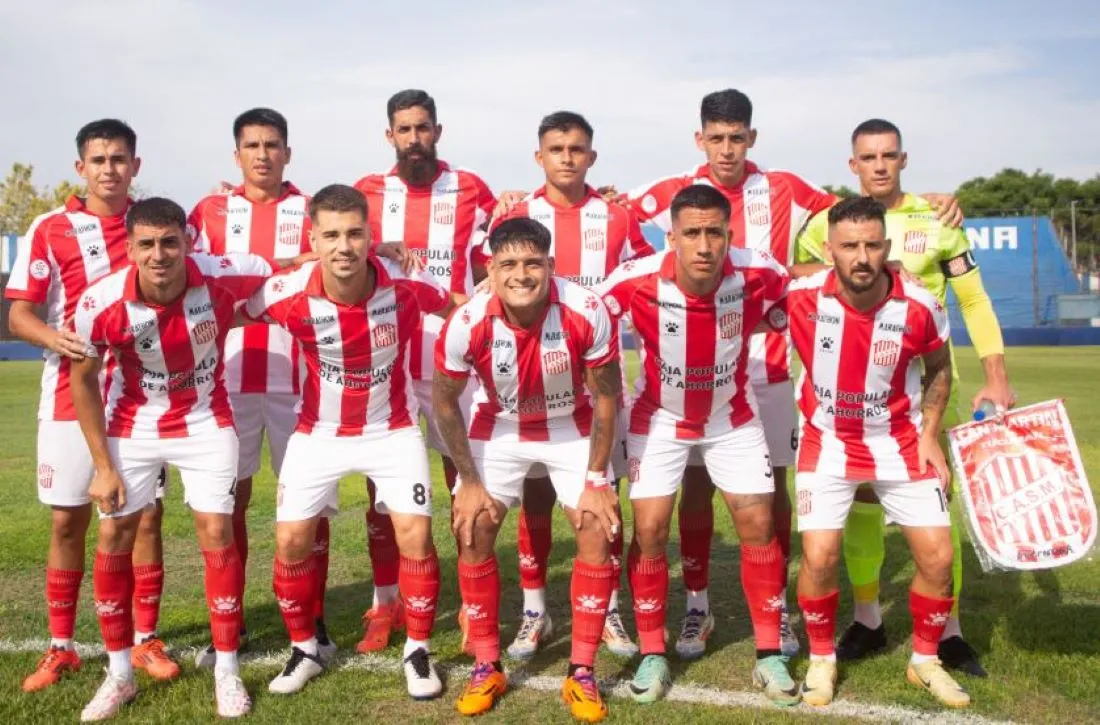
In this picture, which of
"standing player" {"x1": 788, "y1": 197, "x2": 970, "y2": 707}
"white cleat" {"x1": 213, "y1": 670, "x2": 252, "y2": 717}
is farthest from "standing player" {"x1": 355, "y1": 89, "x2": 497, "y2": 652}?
"standing player" {"x1": 788, "y1": 197, "x2": 970, "y2": 707}

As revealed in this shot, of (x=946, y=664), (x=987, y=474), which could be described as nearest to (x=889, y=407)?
(x=987, y=474)

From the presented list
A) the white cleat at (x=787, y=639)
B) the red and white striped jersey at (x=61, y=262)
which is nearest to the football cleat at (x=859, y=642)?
the white cleat at (x=787, y=639)

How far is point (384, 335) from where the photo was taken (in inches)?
172

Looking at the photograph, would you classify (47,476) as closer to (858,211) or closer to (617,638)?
(617,638)

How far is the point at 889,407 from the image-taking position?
4.27 meters

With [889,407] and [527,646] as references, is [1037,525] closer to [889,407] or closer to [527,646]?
[889,407]

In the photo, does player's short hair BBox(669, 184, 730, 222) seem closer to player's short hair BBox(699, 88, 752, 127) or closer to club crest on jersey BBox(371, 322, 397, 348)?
player's short hair BBox(699, 88, 752, 127)

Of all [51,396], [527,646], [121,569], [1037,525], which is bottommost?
[527,646]

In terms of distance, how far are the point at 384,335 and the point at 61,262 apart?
153cm

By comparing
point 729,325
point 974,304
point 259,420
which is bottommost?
point 259,420

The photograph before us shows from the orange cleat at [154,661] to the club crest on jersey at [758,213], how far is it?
3.36 meters

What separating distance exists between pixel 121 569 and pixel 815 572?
2854 mm

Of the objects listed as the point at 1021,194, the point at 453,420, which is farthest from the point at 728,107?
the point at 1021,194

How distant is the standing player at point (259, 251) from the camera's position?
196 inches
